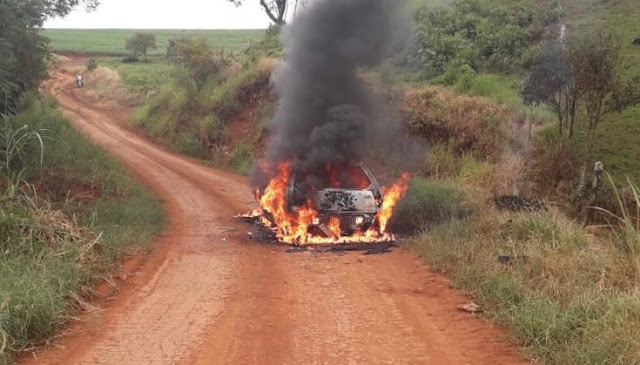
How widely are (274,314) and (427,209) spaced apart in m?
5.96

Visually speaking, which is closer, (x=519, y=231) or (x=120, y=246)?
(x=519, y=231)

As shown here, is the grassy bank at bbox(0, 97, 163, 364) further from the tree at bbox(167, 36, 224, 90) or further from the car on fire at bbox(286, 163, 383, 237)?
the tree at bbox(167, 36, 224, 90)

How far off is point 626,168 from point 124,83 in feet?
110

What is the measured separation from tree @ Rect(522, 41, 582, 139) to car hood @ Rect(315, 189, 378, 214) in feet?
19.9

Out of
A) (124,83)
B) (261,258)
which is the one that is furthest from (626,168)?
(124,83)

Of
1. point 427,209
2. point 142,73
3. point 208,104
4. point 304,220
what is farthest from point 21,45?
point 142,73

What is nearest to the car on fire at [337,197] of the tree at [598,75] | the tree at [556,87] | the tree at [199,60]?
the tree at [598,75]

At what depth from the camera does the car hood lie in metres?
10.7

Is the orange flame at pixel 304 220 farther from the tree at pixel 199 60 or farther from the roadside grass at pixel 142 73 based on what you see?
the roadside grass at pixel 142 73

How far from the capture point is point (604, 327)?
5422 mm

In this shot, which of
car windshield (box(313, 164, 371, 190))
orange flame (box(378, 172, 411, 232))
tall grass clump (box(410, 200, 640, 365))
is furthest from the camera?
car windshield (box(313, 164, 371, 190))

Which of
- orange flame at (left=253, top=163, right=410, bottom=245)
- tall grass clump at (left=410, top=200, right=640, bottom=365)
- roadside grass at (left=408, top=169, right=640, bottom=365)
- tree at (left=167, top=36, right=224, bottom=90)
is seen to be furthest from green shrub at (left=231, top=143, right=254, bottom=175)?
tall grass clump at (left=410, top=200, right=640, bottom=365)

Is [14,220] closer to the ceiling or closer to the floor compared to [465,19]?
closer to the floor

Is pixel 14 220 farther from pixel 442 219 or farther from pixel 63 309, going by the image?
pixel 442 219
